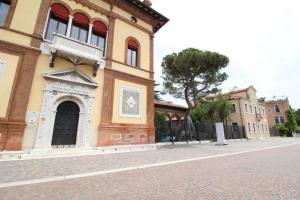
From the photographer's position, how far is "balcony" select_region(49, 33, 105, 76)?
27.2 ft

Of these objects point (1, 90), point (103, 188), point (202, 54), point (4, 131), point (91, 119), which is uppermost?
point (202, 54)

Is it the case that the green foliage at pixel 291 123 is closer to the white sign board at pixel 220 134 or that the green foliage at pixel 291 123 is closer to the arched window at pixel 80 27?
the white sign board at pixel 220 134

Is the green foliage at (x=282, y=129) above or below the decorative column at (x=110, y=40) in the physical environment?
below

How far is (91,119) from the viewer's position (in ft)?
30.5

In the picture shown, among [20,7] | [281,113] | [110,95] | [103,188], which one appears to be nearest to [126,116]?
[110,95]

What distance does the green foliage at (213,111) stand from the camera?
72.2 ft

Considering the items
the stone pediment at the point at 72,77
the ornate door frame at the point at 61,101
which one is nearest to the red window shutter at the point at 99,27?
the stone pediment at the point at 72,77

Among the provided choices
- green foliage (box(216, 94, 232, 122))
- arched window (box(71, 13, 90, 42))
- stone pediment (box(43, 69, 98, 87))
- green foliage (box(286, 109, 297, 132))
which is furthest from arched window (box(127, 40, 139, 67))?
green foliage (box(286, 109, 297, 132))

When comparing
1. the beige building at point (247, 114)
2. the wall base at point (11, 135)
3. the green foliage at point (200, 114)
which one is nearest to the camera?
the wall base at point (11, 135)

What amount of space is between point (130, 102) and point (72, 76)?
153 inches

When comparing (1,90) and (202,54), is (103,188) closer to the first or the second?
(1,90)

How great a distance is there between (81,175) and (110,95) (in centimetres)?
621

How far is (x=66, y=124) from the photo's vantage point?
886 cm

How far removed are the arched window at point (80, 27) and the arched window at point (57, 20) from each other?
46cm
